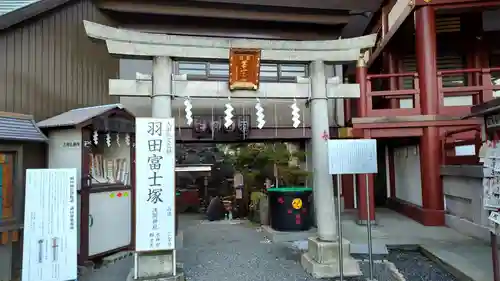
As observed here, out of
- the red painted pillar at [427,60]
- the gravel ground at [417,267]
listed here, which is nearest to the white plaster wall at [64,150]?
the gravel ground at [417,267]

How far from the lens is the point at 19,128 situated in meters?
6.37

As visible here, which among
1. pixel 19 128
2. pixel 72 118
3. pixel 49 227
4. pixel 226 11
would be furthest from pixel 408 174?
pixel 19 128

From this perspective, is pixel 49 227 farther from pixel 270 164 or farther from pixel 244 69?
pixel 270 164

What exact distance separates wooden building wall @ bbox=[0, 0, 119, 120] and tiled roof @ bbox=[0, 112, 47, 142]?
404 millimetres

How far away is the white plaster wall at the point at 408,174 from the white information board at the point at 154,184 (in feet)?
27.9

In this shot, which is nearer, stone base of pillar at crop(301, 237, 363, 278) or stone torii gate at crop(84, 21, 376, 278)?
stone torii gate at crop(84, 21, 376, 278)

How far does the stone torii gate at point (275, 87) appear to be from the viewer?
5.80 meters

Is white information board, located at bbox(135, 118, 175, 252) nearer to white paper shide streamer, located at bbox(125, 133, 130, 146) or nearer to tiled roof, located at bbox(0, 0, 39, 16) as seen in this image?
white paper shide streamer, located at bbox(125, 133, 130, 146)

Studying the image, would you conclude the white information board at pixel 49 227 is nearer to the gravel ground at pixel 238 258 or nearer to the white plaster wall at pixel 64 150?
the white plaster wall at pixel 64 150

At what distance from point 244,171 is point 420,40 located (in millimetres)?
7148

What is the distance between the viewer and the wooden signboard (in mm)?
6168

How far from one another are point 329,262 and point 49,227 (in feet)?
15.7

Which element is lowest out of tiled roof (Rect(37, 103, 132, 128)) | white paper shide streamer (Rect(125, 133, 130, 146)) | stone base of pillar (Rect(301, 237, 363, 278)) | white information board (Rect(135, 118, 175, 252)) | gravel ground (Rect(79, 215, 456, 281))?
gravel ground (Rect(79, 215, 456, 281))

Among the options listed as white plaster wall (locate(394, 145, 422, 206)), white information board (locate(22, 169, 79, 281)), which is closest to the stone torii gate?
white information board (locate(22, 169, 79, 281))
